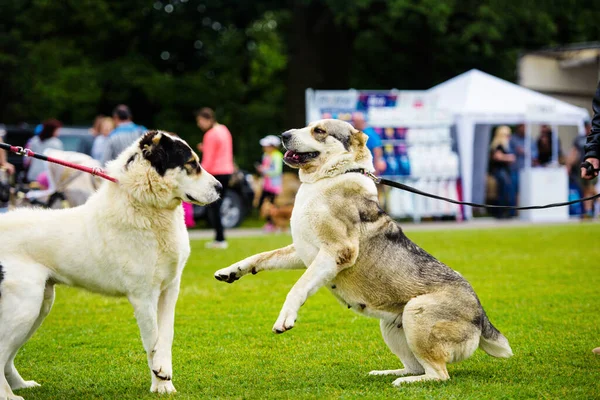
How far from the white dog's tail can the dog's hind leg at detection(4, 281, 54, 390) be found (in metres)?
2.96

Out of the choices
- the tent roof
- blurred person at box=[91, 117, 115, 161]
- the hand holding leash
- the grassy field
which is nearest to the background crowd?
the tent roof

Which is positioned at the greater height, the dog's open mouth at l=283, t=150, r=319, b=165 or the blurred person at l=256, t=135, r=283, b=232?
the dog's open mouth at l=283, t=150, r=319, b=165

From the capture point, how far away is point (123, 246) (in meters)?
5.04

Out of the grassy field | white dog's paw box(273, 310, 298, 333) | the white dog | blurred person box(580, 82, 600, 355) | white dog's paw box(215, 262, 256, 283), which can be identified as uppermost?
blurred person box(580, 82, 600, 355)

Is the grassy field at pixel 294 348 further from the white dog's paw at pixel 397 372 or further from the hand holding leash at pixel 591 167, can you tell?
the hand holding leash at pixel 591 167

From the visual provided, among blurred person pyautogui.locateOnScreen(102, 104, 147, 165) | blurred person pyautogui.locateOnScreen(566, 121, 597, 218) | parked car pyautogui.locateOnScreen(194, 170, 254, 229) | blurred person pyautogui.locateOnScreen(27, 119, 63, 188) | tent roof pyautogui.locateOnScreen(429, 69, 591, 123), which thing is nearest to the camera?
blurred person pyautogui.locateOnScreen(102, 104, 147, 165)

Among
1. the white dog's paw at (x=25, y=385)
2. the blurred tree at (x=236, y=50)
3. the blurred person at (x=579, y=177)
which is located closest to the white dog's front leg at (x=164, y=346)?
the white dog's paw at (x=25, y=385)

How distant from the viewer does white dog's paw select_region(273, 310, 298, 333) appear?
5.06 m

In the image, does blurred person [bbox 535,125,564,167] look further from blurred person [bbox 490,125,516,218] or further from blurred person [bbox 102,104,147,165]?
blurred person [bbox 102,104,147,165]

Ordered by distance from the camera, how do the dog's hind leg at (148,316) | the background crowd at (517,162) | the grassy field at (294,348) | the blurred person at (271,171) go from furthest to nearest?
1. the background crowd at (517,162)
2. the blurred person at (271,171)
3. the grassy field at (294,348)
4. the dog's hind leg at (148,316)

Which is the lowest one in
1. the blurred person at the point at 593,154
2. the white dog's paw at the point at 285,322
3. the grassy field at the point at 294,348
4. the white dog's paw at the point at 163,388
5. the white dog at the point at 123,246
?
the grassy field at the point at 294,348

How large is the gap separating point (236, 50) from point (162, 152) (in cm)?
2703

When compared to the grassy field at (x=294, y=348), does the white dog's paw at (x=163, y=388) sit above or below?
above

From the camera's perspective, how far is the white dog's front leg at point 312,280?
5.20m
